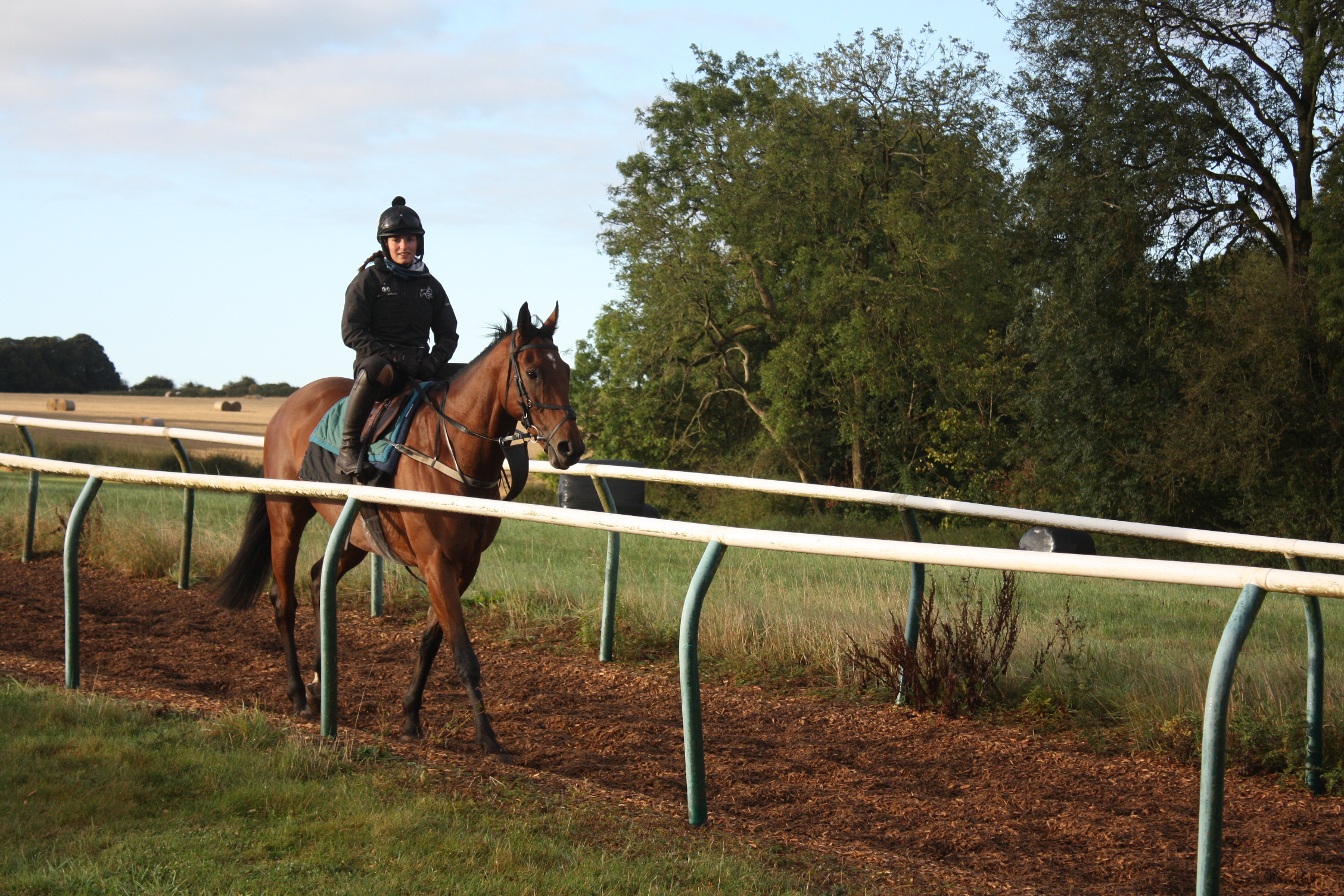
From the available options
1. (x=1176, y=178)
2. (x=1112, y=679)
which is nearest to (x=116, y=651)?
(x=1112, y=679)

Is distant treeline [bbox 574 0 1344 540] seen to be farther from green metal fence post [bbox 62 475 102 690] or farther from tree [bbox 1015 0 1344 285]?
green metal fence post [bbox 62 475 102 690]

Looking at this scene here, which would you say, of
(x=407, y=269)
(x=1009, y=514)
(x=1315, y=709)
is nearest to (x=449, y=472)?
(x=407, y=269)

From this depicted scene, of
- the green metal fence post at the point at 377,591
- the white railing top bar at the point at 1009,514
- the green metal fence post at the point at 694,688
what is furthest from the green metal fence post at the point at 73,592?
the green metal fence post at the point at 694,688

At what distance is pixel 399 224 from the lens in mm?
6395

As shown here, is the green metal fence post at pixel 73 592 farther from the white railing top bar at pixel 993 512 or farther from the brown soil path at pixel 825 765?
the white railing top bar at pixel 993 512

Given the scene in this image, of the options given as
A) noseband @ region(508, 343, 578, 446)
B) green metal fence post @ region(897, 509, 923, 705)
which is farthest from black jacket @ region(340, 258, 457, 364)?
green metal fence post @ region(897, 509, 923, 705)

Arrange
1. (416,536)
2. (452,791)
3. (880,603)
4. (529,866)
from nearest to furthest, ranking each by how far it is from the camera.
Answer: (529,866), (452,791), (416,536), (880,603)

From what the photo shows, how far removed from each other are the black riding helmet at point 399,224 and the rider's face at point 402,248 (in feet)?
0.06

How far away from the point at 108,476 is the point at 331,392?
4.95ft

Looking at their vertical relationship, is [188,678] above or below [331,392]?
below

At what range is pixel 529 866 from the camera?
3.39 metres

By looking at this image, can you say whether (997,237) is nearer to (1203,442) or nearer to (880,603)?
(1203,442)

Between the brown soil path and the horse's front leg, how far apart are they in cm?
13

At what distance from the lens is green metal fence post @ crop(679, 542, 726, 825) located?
3.90 metres
